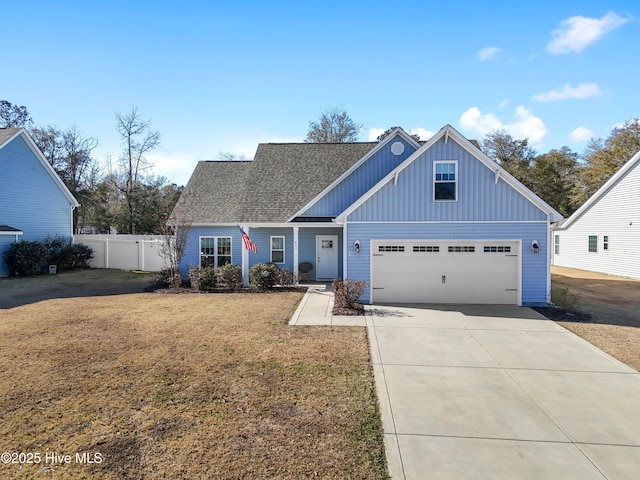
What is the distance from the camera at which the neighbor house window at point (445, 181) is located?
38.8 ft

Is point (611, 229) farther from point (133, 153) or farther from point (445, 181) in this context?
point (133, 153)

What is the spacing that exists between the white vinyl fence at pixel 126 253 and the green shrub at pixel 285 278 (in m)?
9.08

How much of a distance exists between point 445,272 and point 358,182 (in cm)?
538

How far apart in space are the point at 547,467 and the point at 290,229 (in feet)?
44.5

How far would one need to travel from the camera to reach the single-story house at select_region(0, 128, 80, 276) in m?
18.6

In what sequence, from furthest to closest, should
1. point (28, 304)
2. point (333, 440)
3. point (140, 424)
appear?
point (28, 304)
point (140, 424)
point (333, 440)

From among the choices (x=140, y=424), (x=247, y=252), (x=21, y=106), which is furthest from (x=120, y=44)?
Result: (x=21, y=106)

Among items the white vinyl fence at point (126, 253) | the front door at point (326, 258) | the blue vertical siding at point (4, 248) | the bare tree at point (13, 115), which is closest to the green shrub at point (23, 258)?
the blue vertical siding at point (4, 248)

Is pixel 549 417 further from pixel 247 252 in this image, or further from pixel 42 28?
pixel 42 28

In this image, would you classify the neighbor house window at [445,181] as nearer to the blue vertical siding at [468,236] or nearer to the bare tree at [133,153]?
the blue vertical siding at [468,236]

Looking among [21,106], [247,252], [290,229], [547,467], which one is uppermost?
[21,106]

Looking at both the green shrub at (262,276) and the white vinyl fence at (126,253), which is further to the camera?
the white vinyl fence at (126,253)

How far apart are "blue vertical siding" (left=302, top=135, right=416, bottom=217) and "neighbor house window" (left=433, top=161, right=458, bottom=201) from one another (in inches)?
147

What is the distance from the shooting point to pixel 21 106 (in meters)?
35.0
